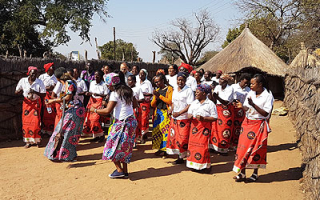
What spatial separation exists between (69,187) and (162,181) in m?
1.52

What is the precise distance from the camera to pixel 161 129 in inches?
232

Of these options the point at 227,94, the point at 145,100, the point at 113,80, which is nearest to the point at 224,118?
the point at 227,94

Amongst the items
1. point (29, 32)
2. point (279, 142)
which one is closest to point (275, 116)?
point (279, 142)

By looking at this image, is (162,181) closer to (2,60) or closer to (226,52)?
(2,60)

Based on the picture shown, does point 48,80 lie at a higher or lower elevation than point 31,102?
higher

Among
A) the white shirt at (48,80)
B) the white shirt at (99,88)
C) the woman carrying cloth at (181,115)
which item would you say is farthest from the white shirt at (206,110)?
the white shirt at (48,80)

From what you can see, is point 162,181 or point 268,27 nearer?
point 162,181

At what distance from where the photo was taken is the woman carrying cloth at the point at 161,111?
5633 millimetres

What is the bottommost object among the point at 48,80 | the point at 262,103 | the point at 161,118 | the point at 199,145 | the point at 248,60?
the point at 199,145

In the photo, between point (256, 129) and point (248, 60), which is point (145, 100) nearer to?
point (256, 129)

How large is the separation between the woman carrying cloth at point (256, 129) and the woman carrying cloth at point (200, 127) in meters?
0.58

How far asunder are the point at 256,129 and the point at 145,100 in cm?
304

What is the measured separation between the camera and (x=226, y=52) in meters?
17.0

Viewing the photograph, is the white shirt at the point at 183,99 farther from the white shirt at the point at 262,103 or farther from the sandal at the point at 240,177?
the sandal at the point at 240,177
